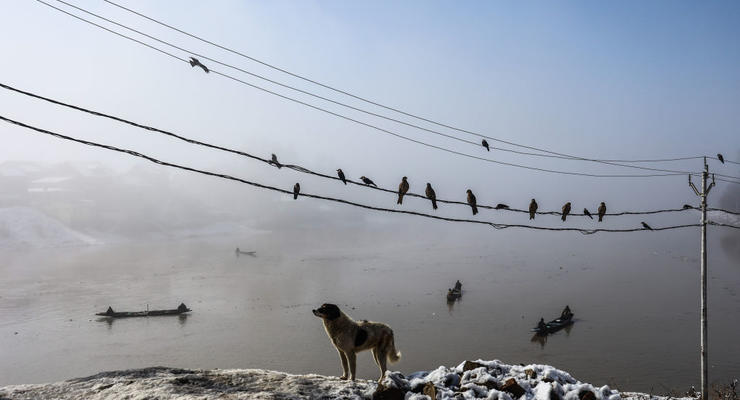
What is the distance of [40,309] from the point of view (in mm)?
46219

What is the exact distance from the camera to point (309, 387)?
827cm

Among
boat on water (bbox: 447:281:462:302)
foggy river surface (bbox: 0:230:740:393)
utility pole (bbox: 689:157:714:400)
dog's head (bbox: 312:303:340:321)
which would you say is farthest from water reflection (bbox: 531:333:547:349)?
dog's head (bbox: 312:303:340:321)

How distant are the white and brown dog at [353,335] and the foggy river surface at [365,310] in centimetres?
1837

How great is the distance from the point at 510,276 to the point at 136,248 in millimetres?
74075

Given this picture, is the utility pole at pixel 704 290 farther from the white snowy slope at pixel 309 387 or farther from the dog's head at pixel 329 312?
the dog's head at pixel 329 312

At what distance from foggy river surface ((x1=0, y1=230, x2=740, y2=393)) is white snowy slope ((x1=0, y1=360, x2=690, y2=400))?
18218mm

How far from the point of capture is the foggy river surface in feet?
102

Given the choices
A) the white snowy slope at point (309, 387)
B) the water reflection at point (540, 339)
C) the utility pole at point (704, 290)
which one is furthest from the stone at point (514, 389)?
the water reflection at point (540, 339)

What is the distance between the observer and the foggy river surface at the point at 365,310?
31078 mm

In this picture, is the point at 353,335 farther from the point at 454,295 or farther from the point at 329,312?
the point at 454,295

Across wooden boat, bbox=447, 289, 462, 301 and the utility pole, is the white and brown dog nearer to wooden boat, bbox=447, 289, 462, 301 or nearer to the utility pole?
the utility pole

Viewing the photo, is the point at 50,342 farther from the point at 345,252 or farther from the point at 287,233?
the point at 287,233

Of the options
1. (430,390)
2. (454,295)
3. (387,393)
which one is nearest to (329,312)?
(387,393)

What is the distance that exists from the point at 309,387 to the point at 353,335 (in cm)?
121
